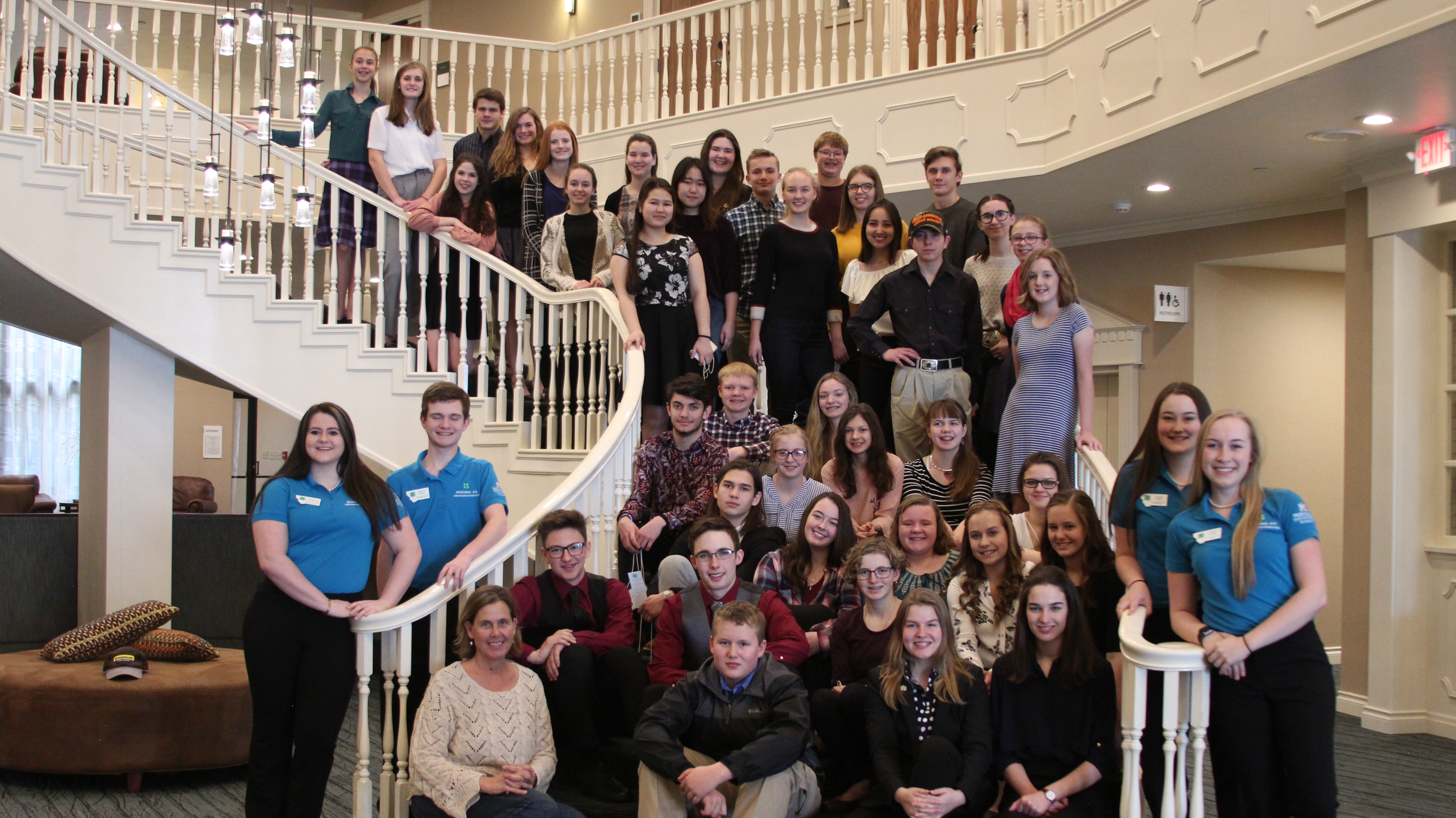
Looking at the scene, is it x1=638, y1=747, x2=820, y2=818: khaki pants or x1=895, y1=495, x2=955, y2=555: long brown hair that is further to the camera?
x1=895, y1=495, x2=955, y2=555: long brown hair

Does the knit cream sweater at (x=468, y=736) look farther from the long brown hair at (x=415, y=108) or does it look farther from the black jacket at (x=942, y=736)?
the long brown hair at (x=415, y=108)

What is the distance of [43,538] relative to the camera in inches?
232

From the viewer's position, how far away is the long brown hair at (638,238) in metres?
4.75

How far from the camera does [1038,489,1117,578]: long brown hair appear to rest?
3.45 meters

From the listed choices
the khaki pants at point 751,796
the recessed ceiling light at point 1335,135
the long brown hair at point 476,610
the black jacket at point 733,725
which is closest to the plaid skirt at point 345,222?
the long brown hair at point 476,610

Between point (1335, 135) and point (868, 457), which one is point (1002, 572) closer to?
point (868, 457)

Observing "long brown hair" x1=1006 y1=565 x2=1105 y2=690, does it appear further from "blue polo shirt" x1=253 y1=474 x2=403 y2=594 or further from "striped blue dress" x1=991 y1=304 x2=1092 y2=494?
"blue polo shirt" x1=253 y1=474 x2=403 y2=594

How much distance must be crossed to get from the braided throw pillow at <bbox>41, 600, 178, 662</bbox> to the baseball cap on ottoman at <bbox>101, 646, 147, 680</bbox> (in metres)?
0.13

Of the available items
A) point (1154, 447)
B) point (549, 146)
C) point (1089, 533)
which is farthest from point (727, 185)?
point (1154, 447)

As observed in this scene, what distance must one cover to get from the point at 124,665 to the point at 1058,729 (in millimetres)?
3332

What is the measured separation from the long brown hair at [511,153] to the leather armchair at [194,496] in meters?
5.33

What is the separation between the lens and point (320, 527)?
128 inches

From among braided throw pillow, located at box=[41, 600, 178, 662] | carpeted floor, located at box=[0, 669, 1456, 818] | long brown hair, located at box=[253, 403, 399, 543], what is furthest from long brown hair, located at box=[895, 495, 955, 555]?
→ braided throw pillow, located at box=[41, 600, 178, 662]

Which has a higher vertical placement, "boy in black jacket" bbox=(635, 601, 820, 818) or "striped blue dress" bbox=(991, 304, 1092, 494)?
"striped blue dress" bbox=(991, 304, 1092, 494)
